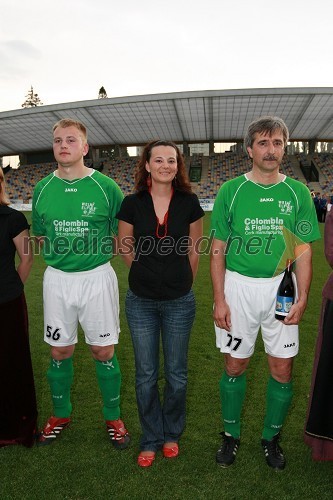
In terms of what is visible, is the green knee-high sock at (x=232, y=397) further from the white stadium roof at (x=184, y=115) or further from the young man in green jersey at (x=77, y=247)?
the white stadium roof at (x=184, y=115)

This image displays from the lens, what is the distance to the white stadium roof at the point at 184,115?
93.4 ft

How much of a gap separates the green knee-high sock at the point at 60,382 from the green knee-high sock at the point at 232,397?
3.75ft

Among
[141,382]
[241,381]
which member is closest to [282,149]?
[241,381]

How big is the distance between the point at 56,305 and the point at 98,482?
1149 mm

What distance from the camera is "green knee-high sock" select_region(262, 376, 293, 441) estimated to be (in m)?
2.84

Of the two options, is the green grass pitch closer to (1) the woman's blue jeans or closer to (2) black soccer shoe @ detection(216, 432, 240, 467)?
(2) black soccer shoe @ detection(216, 432, 240, 467)

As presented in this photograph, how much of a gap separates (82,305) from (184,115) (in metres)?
30.8

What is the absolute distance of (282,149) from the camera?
2643 mm

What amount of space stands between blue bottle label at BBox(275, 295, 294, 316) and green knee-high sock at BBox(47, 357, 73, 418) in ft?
5.20

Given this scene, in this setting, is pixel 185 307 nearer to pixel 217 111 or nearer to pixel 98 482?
pixel 98 482

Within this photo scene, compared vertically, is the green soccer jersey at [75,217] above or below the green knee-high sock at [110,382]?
above

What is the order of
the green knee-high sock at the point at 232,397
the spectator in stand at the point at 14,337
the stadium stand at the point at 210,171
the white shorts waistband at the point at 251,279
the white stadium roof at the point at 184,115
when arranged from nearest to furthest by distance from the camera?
1. the white shorts waistband at the point at 251,279
2. the spectator in stand at the point at 14,337
3. the green knee-high sock at the point at 232,397
4. the white stadium roof at the point at 184,115
5. the stadium stand at the point at 210,171

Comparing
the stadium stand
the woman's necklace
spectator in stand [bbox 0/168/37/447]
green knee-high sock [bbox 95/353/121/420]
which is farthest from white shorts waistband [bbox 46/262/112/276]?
the stadium stand

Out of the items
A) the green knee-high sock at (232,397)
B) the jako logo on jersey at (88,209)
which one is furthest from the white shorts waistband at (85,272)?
the green knee-high sock at (232,397)
